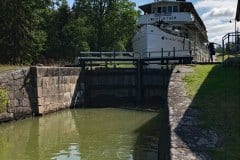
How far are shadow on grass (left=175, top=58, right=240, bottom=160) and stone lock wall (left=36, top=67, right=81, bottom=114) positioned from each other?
9.97 m

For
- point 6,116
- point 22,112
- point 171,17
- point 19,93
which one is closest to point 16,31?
point 171,17

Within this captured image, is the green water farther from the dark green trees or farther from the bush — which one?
the dark green trees

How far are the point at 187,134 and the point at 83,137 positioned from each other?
7727mm

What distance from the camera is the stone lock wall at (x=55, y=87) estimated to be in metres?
20.0

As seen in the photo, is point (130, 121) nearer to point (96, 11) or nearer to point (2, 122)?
point (2, 122)

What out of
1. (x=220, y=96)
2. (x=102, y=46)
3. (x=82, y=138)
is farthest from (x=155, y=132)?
(x=102, y=46)

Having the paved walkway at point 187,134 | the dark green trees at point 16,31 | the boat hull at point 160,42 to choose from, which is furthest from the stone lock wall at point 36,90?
the paved walkway at point 187,134

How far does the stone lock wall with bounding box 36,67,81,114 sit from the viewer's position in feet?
65.5

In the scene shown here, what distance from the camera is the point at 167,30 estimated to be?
1169 inches

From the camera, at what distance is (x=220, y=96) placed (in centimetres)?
1003

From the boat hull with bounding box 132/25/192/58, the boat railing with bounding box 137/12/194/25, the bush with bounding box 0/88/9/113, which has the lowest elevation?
the bush with bounding box 0/88/9/113

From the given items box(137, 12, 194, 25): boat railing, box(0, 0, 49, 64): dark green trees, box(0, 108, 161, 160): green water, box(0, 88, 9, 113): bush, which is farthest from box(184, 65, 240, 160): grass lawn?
box(0, 0, 49, 64): dark green trees

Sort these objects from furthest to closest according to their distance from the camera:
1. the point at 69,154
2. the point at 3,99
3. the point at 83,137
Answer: the point at 3,99 < the point at 83,137 < the point at 69,154

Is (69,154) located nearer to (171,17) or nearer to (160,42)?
(160,42)
